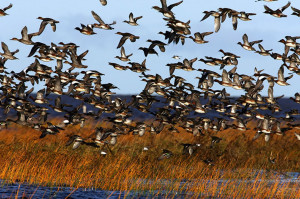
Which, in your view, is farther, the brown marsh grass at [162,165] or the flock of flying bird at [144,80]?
the flock of flying bird at [144,80]

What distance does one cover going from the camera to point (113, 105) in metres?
26.6

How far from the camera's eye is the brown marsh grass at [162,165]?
1864cm

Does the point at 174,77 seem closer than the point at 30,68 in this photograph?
No

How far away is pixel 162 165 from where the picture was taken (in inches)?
931

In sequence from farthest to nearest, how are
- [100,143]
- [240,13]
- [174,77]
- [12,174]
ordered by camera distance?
[174,77]
[240,13]
[100,143]
[12,174]

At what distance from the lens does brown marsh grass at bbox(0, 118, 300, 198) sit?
18641mm

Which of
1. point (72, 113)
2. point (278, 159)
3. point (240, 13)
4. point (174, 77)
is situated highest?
point (240, 13)

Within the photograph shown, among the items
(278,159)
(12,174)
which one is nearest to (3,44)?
(12,174)

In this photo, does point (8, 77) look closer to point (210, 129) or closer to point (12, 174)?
point (12, 174)

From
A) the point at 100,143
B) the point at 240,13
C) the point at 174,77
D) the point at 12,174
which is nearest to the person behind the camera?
the point at 12,174

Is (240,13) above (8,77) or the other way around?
above

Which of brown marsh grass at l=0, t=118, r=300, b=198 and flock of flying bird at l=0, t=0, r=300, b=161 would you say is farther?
flock of flying bird at l=0, t=0, r=300, b=161

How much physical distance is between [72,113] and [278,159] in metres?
11.0

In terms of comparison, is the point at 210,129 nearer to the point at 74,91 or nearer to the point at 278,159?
the point at 278,159
